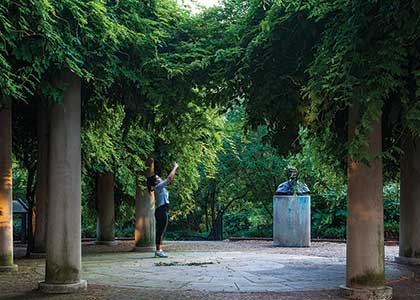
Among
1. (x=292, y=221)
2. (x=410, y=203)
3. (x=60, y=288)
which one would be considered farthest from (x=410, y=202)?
(x=60, y=288)

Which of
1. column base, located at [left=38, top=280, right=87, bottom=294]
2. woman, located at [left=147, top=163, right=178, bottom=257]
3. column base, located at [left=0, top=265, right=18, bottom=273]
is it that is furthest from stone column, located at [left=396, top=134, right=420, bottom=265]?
column base, located at [left=0, top=265, right=18, bottom=273]

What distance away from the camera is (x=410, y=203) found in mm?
11102

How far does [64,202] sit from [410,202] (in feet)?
22.9

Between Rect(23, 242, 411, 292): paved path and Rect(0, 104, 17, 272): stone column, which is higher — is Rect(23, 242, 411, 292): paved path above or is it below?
below

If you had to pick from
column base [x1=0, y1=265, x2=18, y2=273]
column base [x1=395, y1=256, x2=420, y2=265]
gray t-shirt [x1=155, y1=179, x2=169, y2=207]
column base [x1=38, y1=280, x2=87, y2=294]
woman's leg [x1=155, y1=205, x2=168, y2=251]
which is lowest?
column base [x1=395, y1=256, x2=420, y2=265]

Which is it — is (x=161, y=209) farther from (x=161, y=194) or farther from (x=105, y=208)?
(x=105, y=208)

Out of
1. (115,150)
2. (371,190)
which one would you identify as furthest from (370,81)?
(115,150)

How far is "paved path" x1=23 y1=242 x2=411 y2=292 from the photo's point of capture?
8.04m

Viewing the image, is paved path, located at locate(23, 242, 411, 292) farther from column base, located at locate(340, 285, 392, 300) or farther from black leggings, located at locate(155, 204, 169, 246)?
column base, located at locate(340, 285, 392, 300)

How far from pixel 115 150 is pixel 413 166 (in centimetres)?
697

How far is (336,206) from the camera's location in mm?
21984

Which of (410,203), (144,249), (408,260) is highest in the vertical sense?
(410,203)

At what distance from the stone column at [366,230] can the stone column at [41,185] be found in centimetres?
677

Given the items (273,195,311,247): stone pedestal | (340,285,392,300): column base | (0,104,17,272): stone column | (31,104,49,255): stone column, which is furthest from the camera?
(273,195,311,247): stone pedestal
